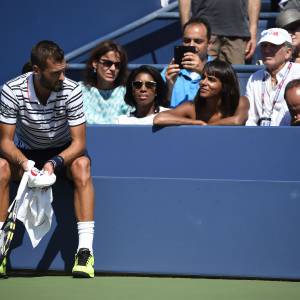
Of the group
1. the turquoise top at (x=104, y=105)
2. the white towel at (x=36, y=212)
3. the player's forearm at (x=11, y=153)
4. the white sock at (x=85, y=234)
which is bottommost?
the white sock at (x=85, y=234)

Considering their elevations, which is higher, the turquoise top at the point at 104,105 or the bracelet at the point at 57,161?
the turquoise top at the point at 104,105

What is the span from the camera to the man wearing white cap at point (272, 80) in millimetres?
7016

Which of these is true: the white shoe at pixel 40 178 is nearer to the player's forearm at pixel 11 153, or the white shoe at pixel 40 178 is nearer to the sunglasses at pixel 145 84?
the player's forearm at pixel 11 153

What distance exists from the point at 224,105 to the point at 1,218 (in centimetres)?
172

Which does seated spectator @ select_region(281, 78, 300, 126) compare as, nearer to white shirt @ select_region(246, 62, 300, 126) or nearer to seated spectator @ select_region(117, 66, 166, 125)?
white shirt @ select_region(246, 62, 300, 126)

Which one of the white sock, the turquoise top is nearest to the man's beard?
the white sock

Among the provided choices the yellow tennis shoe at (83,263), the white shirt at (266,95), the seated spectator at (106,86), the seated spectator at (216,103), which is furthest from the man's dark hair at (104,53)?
the yellow tennis shoe at (83,263)

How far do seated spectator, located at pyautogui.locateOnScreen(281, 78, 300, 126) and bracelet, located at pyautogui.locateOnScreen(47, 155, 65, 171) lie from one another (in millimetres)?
1613

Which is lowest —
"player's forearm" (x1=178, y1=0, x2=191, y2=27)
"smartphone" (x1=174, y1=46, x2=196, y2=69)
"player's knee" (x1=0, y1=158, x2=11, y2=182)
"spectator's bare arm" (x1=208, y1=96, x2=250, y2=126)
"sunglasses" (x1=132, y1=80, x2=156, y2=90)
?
"player's knee" (x1=0, y1=158, x2=11, y2=182)

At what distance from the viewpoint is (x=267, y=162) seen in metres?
6.40

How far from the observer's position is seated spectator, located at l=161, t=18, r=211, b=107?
7.24m

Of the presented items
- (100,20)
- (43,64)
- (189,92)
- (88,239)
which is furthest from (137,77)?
(100,20)

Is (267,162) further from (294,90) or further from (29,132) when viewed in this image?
(29,132)

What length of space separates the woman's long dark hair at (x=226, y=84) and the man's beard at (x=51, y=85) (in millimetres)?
1073
